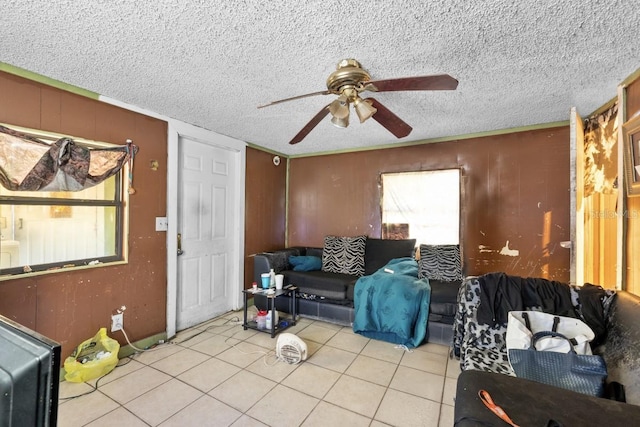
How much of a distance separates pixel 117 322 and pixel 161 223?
92 cm

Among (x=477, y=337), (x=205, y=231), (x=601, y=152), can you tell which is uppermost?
(x=601, y=152)

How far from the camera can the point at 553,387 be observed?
120 cm

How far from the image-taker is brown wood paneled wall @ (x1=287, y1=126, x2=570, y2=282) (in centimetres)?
290

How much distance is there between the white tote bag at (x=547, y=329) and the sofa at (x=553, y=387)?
135 millimetres

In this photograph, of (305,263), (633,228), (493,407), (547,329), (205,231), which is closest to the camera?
(493,407)

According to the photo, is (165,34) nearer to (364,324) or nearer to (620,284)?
(364,324)

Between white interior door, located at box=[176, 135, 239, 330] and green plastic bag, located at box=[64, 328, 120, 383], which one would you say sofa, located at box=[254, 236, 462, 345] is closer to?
white interior door, located at box=[176, 135, 239, 330]

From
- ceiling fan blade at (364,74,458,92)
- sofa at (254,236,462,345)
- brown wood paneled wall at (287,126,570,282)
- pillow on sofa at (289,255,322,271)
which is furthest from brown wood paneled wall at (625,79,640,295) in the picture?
pillow on sofa at (289,255,322,271)

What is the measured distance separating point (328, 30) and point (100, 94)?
2009 millimetres

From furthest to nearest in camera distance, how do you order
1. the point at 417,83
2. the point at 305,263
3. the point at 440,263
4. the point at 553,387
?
the point at 305,263 < the point at 440,263 < the point at 417,83 < the point at 553,387

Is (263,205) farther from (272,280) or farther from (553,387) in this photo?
(553,387)

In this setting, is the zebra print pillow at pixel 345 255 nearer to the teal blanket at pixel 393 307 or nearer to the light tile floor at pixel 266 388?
the teal blanket at pixel 393 307

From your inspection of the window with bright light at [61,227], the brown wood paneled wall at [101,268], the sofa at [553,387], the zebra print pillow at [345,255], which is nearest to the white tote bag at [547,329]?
the sofa at [553,387]

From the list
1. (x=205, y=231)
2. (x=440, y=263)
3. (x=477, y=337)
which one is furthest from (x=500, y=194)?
(x=205, y=231)
